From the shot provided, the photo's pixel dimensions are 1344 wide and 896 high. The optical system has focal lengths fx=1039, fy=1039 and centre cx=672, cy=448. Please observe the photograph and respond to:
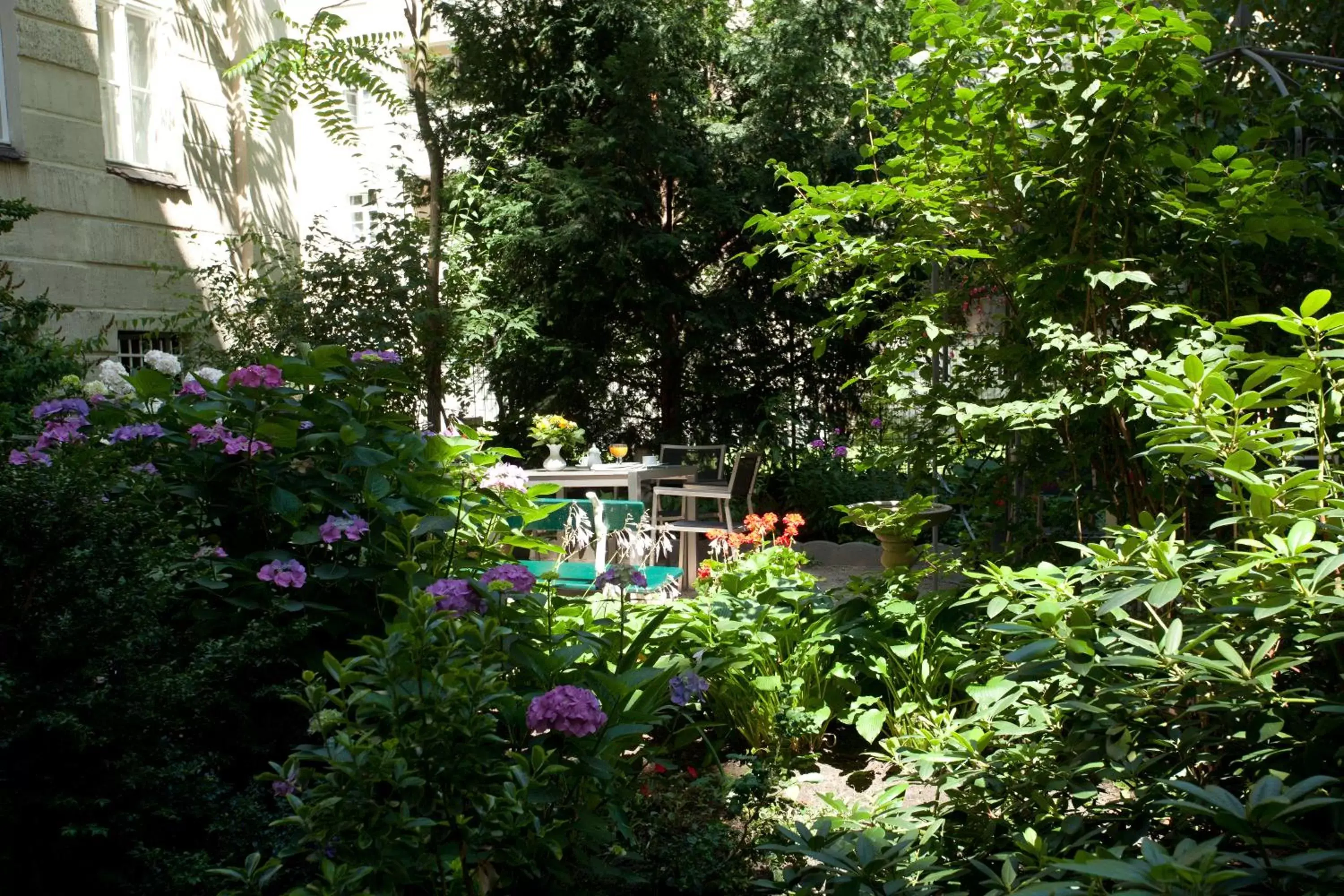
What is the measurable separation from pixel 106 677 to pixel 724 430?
27.8 feet

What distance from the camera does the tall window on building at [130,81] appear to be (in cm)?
846

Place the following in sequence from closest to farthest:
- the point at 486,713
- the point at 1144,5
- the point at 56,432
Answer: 1. the point at 486,713
2. the point at 56,432
3. the point at 1144,5

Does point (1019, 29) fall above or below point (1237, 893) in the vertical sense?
above

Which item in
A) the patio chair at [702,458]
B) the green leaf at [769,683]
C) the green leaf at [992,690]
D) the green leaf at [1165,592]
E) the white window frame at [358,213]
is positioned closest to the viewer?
the green leaf at [1165,592]

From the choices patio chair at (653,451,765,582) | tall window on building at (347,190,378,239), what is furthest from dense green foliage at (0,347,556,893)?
tall window on building at (347,190,378,239)

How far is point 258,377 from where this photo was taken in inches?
101

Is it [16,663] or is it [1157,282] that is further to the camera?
[1157,282]

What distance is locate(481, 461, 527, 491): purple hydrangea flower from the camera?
9.43 feet

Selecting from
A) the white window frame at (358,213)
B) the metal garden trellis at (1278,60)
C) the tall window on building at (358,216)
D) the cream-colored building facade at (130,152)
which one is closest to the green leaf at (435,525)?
the metal garden trellis at (1278,60)

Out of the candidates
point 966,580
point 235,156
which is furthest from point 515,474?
point 235,156

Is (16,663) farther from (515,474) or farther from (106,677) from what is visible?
(515,474)

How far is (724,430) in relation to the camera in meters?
10.3

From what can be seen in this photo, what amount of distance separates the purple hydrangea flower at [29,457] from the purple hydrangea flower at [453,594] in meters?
0.94

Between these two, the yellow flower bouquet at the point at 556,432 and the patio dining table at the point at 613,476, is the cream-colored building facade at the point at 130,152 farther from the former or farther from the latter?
the patio dining table at the point at 613,476
